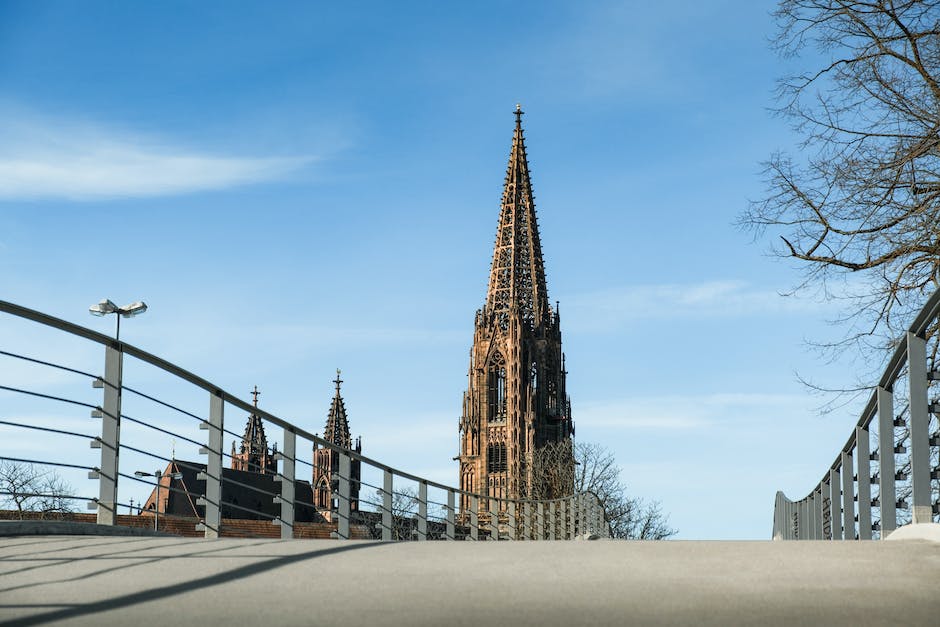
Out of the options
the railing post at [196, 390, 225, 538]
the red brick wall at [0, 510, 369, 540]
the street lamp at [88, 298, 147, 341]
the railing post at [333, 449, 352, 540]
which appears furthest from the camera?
the street lamp at [88, 298, 147, 341]

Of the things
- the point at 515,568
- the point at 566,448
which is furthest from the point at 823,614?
the point at 566,448

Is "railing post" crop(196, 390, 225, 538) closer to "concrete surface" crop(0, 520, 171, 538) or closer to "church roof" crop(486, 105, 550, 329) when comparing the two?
"concrete surface" crop(0, 520, 171, 538)

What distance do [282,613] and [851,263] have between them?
1202cm

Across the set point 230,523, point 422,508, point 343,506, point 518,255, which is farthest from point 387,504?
point 518,255

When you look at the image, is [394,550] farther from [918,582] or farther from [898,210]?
[898,210]

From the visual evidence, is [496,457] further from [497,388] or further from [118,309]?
[118,309]

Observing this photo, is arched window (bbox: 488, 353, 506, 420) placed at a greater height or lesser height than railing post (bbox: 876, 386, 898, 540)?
greater

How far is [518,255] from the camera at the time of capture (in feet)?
382

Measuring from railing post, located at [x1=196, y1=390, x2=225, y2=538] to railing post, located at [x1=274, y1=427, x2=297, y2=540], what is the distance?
0.64 m

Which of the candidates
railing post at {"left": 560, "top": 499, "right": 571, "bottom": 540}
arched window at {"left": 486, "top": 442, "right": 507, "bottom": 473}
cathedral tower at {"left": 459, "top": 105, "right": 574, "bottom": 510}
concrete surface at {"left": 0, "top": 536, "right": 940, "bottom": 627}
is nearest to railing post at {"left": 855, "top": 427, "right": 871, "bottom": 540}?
concrete surface at {"left": 0, "top": 536, "right": 940, "bottom": 627}

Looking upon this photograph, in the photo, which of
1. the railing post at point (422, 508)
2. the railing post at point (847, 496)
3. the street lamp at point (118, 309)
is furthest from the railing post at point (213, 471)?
the street lamp at point (118, 309)

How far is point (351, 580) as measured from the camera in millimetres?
4852

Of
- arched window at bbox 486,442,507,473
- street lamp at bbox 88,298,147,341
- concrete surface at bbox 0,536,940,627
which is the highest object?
arched window at bbox 486,442,507,473

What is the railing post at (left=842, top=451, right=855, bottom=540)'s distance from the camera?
10233 millimetres
